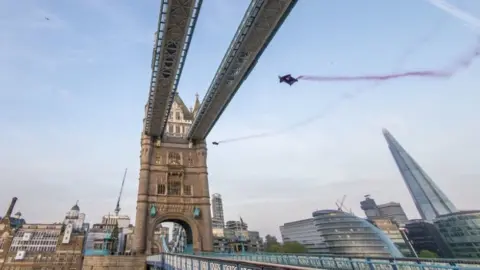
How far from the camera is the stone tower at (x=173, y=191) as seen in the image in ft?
108

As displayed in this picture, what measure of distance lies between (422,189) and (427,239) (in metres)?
79.1

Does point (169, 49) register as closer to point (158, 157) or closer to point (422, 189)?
point (158, 157)

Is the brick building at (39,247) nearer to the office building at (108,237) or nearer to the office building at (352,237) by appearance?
the office building at (108,237)

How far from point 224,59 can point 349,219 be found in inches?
3445

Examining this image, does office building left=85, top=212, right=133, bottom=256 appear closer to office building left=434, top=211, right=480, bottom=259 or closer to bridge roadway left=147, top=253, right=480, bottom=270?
bridge roadway left=147, top=253, right=480, bottom=270

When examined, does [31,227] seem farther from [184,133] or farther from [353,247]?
[353,247]

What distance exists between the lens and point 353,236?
287 feet

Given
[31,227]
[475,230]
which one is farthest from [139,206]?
[475,230]

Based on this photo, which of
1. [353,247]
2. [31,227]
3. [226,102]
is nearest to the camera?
[226,102]

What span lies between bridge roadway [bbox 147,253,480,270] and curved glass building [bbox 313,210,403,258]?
2955 inches

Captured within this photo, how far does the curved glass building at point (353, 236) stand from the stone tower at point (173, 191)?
64.9 m

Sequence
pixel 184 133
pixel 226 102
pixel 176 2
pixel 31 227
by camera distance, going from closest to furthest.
Result: 1. pixel 176 2
2. pixel 226 102
3. pixel 184 133
4. pixel 31 227

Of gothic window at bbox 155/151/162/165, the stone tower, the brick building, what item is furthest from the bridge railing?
the brick building

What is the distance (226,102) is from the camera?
31.1 meters
